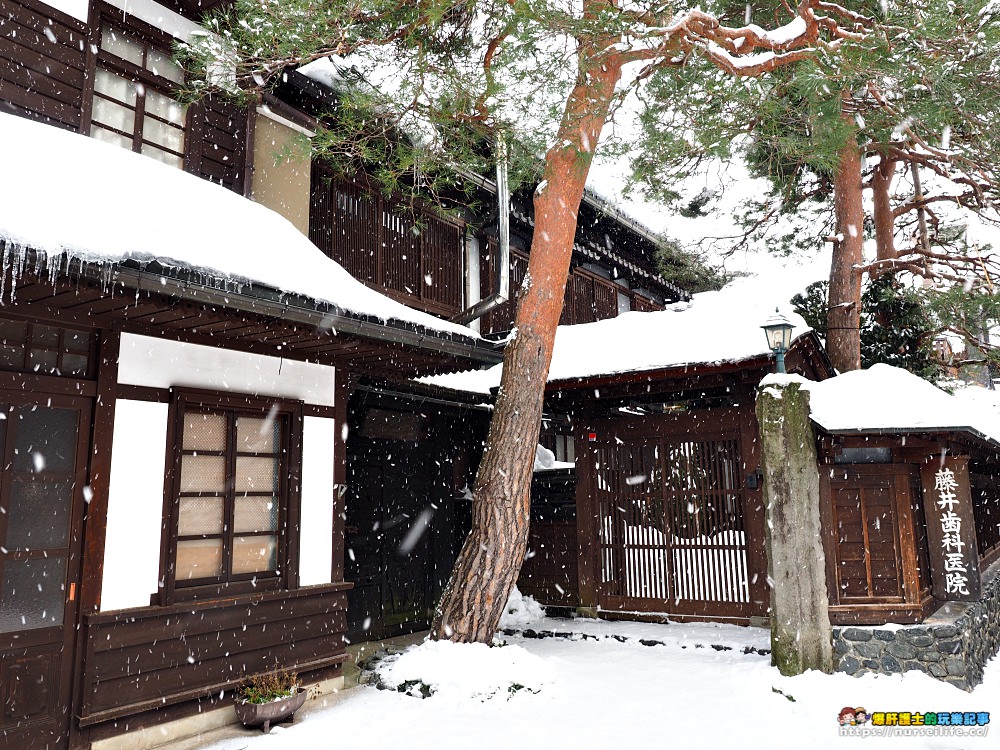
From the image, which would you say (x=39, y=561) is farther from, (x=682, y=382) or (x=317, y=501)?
(x=682, y=382)

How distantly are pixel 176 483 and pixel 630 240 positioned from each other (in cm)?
1106

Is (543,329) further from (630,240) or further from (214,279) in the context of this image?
(630,240)

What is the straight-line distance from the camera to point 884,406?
24.0 feet

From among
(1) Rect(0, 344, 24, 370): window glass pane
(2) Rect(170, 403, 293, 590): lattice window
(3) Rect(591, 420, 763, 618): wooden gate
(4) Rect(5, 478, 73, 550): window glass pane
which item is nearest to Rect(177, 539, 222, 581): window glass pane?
(2) Rect(170, 403, 293, 590): lattice window

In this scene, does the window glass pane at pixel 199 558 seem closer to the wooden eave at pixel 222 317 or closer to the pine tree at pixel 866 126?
the wooden eave at pixel 222 317

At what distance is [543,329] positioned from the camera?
7.20 metres

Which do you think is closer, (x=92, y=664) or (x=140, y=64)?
(x=92, y=664)

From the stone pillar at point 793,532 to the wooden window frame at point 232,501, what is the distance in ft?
14.9

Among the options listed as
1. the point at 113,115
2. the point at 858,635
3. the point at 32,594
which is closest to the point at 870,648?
the point at 858,635

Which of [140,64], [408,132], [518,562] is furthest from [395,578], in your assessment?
[140,64]

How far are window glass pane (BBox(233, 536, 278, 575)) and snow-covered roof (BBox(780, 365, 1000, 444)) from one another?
5.06 meters

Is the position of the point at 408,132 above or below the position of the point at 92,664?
above

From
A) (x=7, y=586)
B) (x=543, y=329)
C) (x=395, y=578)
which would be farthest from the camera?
(x=395, y=578)

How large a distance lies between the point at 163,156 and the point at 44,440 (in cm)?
311
